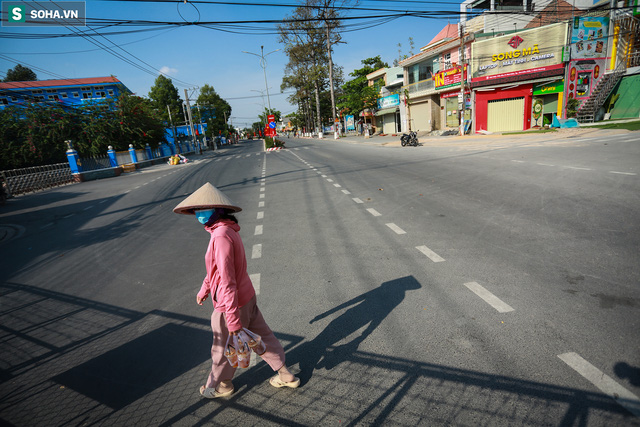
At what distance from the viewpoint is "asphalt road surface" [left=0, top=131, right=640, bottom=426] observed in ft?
7.77

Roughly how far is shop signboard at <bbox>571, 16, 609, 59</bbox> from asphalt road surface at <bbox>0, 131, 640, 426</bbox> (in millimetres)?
22282

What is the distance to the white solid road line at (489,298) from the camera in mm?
3275

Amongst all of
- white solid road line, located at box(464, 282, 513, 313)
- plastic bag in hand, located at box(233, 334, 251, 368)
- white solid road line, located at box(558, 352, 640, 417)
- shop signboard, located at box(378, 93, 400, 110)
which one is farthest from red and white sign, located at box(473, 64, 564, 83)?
plastic bag in hand, located at box(233, 334, 251, 368)

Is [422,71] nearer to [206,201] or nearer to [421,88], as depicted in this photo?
[421,88]

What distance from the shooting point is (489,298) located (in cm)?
347

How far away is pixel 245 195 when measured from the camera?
1086 cm

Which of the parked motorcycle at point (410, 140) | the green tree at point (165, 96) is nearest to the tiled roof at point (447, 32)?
the parked motorcycle at point (410, 140)

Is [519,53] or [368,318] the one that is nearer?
[368,318]

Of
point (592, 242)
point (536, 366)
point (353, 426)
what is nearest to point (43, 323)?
point (353, 426)

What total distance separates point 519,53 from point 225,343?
30637 millimetres

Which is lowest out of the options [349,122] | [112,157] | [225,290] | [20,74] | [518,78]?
[225,290]

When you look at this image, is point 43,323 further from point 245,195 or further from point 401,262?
point 245,195

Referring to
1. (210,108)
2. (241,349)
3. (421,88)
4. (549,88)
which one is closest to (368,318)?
(241,349)

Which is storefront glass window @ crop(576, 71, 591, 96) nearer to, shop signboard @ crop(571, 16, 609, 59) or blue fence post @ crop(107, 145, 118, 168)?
shop signboard @ crop(571, 16, 609, 59)
